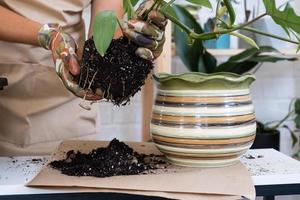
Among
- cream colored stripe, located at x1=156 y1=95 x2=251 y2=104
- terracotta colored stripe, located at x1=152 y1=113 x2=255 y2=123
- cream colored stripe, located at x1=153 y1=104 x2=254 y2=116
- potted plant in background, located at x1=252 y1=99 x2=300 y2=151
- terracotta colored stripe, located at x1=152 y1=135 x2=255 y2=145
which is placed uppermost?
cream colored stripe, located at x1=156 y1=95 x2=251 y2=104

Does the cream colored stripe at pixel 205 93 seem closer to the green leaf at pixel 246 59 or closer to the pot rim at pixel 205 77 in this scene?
the pot rim at pixel 205 77

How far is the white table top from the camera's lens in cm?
55

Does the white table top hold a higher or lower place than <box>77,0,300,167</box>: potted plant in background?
lower

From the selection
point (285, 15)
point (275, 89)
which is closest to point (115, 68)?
point (285, 15)

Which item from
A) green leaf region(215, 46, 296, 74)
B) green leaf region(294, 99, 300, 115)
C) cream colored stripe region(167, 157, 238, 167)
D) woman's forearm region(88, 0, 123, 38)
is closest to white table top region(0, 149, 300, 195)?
cream colored stripe region(167, 157, 238, 167)

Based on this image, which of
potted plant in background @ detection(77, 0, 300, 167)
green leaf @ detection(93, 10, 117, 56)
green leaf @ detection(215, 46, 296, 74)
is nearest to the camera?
green leaf @ detection(93, 10, 117, 56)

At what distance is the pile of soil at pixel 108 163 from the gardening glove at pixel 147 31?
15cm

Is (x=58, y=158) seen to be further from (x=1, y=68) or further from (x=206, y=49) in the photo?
(x=206, y=49)

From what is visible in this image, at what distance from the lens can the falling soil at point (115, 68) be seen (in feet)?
1.85

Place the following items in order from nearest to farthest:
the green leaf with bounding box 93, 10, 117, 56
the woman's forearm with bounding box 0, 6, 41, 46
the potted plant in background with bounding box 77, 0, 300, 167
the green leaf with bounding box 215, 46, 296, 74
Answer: the green leaf with bounding box 93, 10, 117, 56, the potted plant in background with bounding box 77, 0, 300, 167, the woman's forearm with bounding box 0, 6, 41, 46, the green leaf with bounding box 215, 46, 296, 74

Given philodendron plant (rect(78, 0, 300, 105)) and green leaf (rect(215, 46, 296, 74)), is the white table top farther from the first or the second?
green leaf (rect(215, 46, 296, 74))

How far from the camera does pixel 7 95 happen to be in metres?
0.90

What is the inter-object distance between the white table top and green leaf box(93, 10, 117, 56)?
0.59 feet

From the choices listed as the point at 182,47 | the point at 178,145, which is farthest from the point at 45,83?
the point at 182,47
